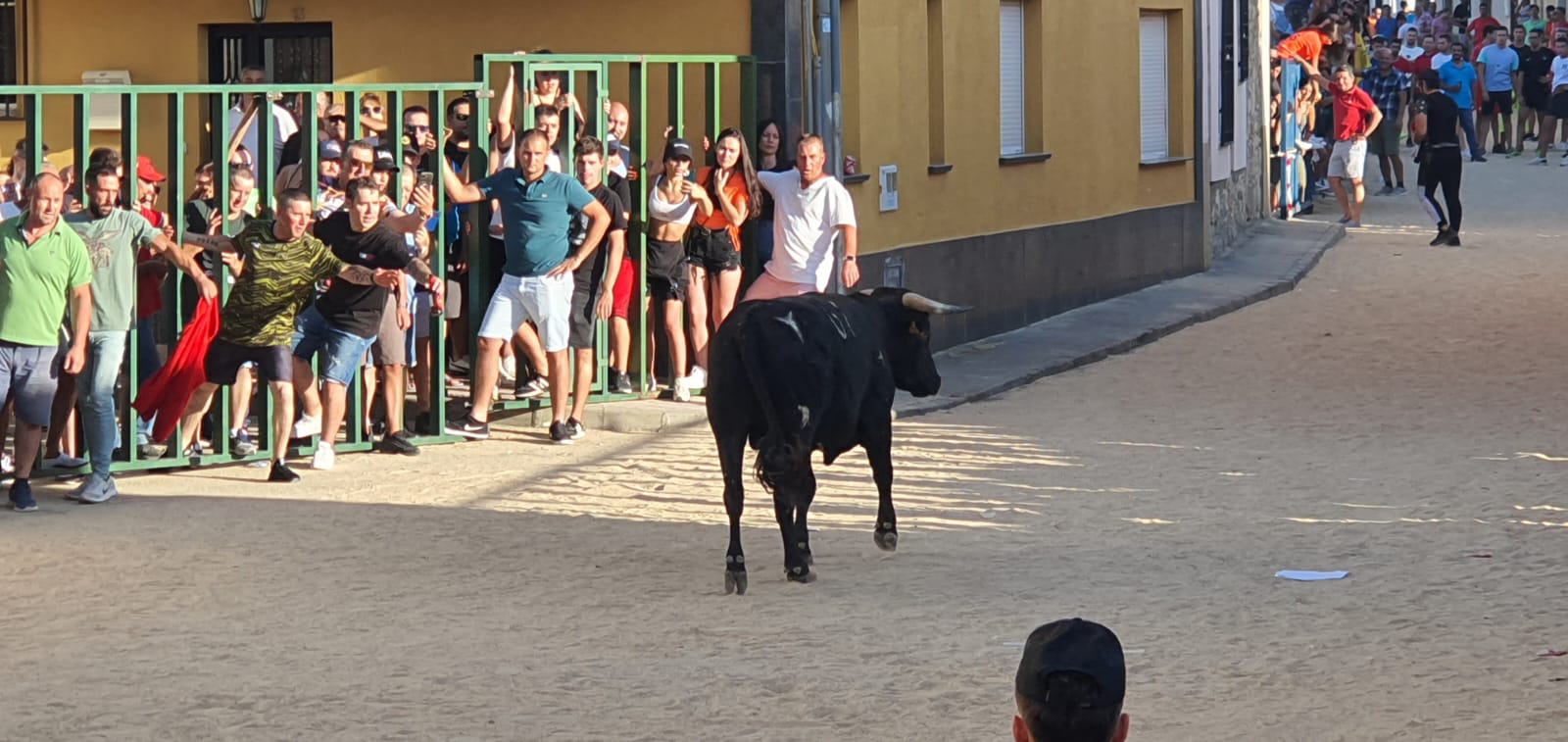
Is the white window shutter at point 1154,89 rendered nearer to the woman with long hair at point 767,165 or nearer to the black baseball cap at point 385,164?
the woman with long hair at point 767,165

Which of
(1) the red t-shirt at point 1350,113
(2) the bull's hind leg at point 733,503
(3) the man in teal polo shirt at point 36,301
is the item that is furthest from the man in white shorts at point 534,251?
(1) the red t-shirt at point 1350,113

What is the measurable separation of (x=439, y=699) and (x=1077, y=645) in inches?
163

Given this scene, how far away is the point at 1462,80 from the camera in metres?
33.8

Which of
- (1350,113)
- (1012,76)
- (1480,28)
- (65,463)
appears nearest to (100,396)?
(65,463)

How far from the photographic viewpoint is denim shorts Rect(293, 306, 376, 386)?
12.5 m

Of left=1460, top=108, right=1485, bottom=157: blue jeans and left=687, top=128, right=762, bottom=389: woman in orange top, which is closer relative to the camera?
left=687, top=128, right=762, bottom=389: woman in orange top

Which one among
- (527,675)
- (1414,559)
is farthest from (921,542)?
(527,675)

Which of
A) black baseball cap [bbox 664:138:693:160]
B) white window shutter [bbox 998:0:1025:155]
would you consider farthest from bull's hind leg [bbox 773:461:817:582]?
white window shutter [bbox 998:0:1025:155]

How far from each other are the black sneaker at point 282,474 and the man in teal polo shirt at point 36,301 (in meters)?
1.37

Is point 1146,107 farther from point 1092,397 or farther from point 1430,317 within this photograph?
point 1092,397

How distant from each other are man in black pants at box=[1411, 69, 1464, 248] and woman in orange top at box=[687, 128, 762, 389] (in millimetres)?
11845

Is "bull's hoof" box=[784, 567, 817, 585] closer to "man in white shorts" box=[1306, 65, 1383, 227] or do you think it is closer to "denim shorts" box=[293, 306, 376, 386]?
"denim shorts" box=[293, 306, 376, 386]

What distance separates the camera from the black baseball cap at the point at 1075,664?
144 inches

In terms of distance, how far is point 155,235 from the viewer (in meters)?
11.7
